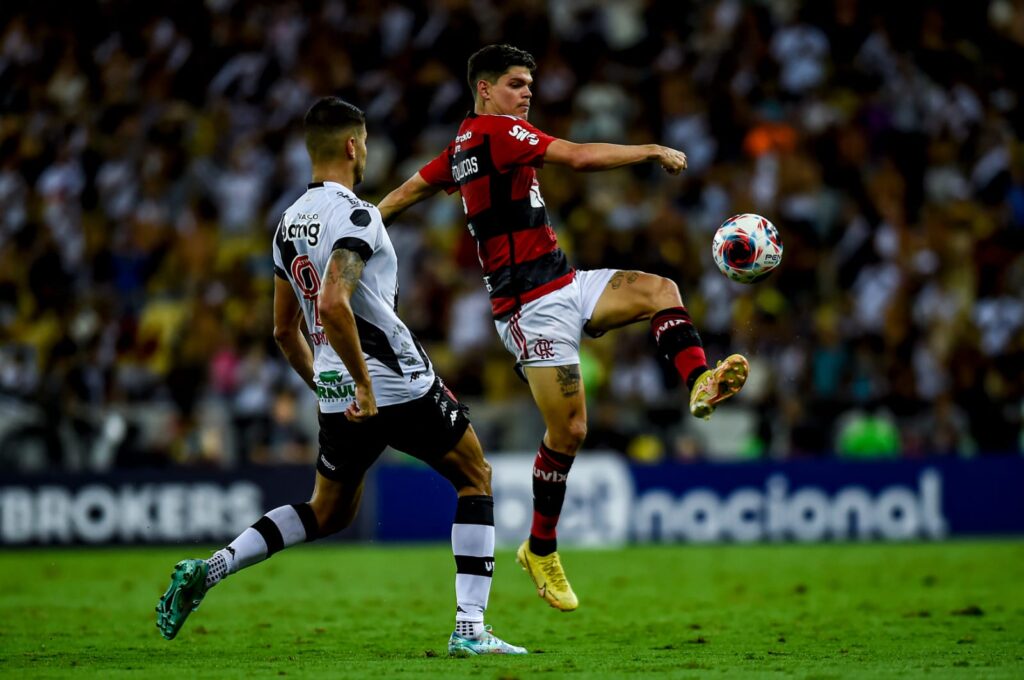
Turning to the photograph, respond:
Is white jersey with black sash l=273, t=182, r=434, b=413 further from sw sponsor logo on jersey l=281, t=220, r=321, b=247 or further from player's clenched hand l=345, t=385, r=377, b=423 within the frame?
player's clenched hand l=345, t=385, r=377, b=423

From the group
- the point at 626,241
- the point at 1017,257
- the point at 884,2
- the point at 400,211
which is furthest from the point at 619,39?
the point at 400,211

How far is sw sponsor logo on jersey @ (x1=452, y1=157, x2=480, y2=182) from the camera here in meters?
8.70

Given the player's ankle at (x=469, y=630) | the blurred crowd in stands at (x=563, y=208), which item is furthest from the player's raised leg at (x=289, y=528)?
the blurred crowd in stands at (x=563, y=208)

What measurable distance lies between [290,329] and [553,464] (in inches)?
74.1

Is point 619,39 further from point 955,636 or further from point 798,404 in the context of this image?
point 955,636

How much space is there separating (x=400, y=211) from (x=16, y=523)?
10.8 meters

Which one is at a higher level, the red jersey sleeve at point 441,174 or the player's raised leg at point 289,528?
the red jersey sleeve at point 441,174

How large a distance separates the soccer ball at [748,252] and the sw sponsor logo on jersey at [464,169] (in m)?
1.53

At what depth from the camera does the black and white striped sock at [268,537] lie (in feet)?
27.0

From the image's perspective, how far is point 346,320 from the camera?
750 centimetres

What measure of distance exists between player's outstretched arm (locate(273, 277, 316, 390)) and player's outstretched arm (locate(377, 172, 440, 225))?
1.00 meters

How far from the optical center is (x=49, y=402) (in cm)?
1880

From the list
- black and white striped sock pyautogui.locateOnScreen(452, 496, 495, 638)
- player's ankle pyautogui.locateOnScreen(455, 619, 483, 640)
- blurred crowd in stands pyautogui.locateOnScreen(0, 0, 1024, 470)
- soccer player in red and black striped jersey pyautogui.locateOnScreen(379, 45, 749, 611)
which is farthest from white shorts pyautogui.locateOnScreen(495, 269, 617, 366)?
blurred crowd in stands pyautogui.locateOnScreen(0, 0, 1024, 470)

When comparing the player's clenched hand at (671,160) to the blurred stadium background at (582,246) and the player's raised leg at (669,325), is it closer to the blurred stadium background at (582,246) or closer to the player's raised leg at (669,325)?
the player's raised leg at (669,325)
